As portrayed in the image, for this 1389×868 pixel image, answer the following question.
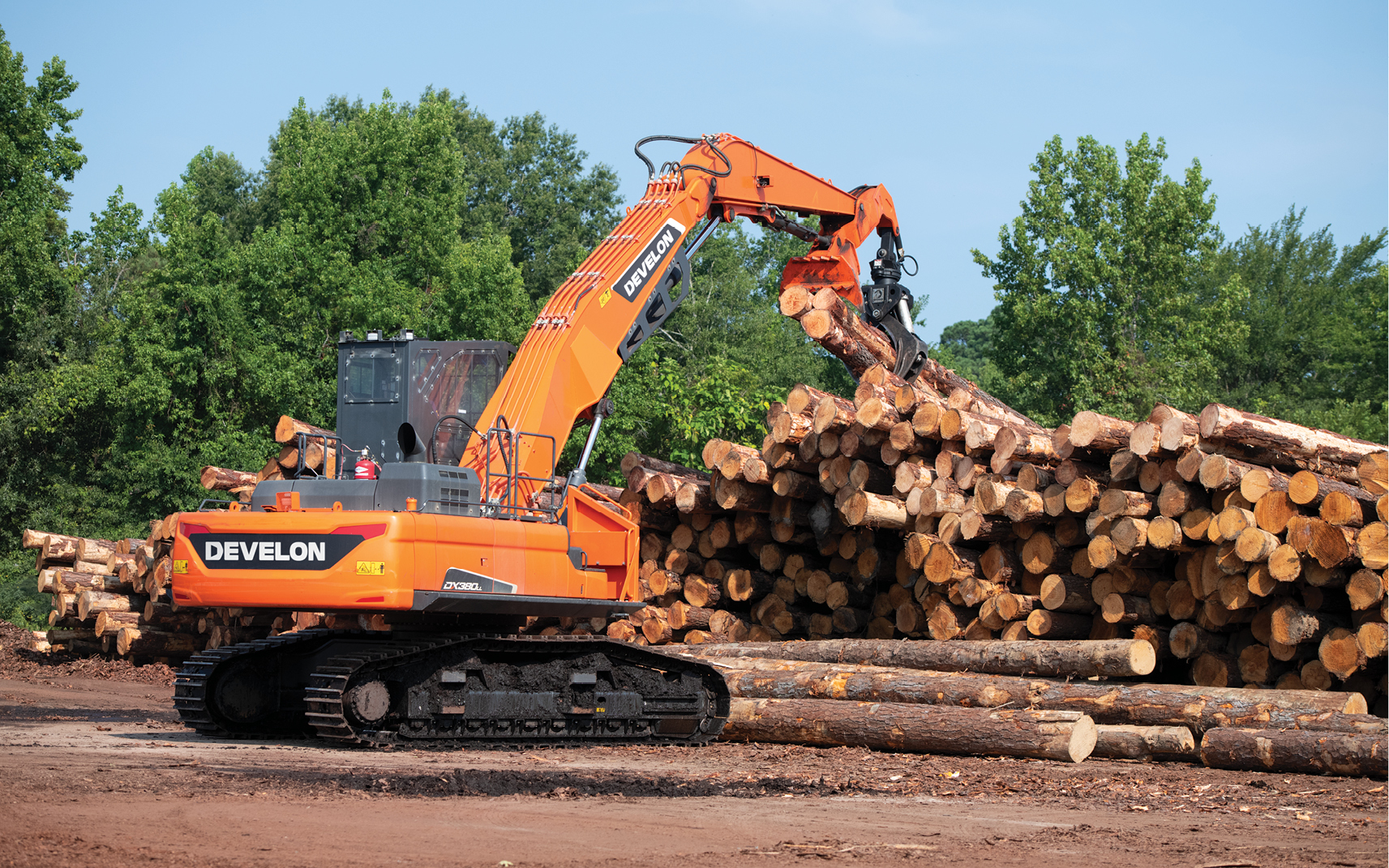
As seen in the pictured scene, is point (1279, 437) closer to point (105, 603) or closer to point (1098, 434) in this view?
point (1098, 434)

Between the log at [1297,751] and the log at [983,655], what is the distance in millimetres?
1175

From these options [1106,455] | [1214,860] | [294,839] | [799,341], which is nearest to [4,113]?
[799,341]

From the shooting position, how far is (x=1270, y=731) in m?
9.05

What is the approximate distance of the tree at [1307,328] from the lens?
38.4 m

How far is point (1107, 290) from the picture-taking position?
3206 cm

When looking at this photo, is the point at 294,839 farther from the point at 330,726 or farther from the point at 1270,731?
the point at 1270,731

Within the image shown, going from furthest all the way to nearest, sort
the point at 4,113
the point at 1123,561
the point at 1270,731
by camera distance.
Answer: the point at 4,113 < the point at 1123,561 < the point at 1270,731

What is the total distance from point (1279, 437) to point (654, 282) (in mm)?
5434

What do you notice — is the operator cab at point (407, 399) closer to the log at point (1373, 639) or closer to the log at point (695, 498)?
the log at point (695, 498)

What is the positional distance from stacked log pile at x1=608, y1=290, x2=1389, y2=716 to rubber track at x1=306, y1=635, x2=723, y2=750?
10.6ft

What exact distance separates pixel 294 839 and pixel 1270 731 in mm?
6692

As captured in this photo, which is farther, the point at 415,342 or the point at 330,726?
the point at 415,342

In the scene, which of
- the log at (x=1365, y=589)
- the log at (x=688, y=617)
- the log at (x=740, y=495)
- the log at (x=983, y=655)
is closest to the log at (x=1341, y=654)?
the log at (x=1365, y=589)

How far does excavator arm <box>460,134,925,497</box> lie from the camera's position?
10.3 meters
